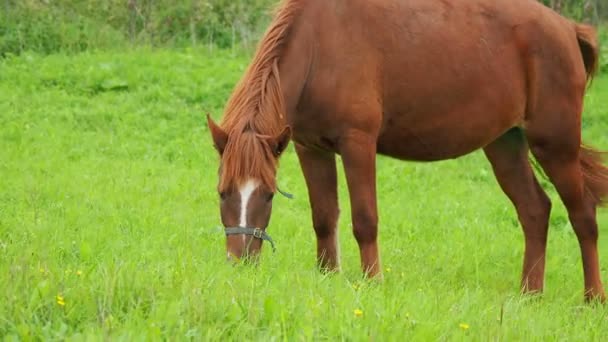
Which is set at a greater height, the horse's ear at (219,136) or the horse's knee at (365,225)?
the horse's ear at (219,136)

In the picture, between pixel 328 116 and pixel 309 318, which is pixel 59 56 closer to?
pixel 328 116

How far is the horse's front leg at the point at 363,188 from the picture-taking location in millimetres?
6078

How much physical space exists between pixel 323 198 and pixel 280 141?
3.97 feet

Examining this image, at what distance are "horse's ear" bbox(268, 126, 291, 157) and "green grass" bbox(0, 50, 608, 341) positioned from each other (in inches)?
26.2

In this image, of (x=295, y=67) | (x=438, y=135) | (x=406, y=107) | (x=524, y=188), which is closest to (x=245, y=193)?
(x=295, y=67)

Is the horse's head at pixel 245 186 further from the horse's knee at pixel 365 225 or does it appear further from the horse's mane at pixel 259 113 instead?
Result: the horse's knee at pixel 365 225

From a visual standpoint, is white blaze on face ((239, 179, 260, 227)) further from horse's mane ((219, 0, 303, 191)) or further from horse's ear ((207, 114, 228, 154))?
horse's ear ((207, 114, 228, 154))

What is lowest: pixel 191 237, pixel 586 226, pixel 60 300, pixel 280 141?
pixel 191 237

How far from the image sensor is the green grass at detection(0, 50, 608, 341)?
394 cm

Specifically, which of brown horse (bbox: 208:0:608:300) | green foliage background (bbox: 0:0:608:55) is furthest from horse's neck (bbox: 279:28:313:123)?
green foliage background (bbox: 0:0:608:55)

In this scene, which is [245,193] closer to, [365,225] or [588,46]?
[365,225]

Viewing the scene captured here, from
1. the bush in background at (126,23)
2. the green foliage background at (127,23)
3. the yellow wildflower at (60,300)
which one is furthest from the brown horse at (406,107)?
the bush in background at (126,23)

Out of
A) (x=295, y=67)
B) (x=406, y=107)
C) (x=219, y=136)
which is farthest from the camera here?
(x=406, y=107)

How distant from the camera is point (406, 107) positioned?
21.2 feet
